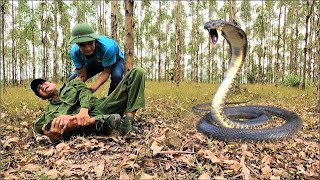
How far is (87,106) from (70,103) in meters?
0.29

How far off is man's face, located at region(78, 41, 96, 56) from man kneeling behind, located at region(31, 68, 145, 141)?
1.16ft

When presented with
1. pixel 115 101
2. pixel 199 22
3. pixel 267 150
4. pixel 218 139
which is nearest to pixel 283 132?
pixel 267 150

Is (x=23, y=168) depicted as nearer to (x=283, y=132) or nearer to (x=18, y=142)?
(x=18, y=142)

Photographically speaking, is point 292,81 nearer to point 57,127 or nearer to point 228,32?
point 228,32

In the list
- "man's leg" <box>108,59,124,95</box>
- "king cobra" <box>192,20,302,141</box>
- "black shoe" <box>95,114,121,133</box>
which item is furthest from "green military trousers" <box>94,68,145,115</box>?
"king cobra" <box>192,20,302,141</box>

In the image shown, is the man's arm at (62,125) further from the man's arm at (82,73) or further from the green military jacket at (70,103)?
the man's arm at (82,73)

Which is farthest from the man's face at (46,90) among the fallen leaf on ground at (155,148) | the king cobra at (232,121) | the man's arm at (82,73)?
the king cobra at (232,121)

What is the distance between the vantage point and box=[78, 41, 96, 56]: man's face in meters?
3.41

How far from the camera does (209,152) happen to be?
2.67 m

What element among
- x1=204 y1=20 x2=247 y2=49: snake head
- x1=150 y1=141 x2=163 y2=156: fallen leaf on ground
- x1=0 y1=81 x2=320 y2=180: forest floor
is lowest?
x1=0 y1=81 x2=320 y2=180: forest floor

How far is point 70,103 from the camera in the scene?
11.0ft

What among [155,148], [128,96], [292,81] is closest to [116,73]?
[128,96]

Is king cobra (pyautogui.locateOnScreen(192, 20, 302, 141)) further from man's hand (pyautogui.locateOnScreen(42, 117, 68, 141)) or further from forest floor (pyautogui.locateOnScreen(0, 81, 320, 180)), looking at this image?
man's hand (pyautogui.locateOnScreen(42, 117, 68, 141))

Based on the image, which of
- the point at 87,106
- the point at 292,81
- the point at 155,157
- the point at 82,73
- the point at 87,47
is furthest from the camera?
the point at 292,81
